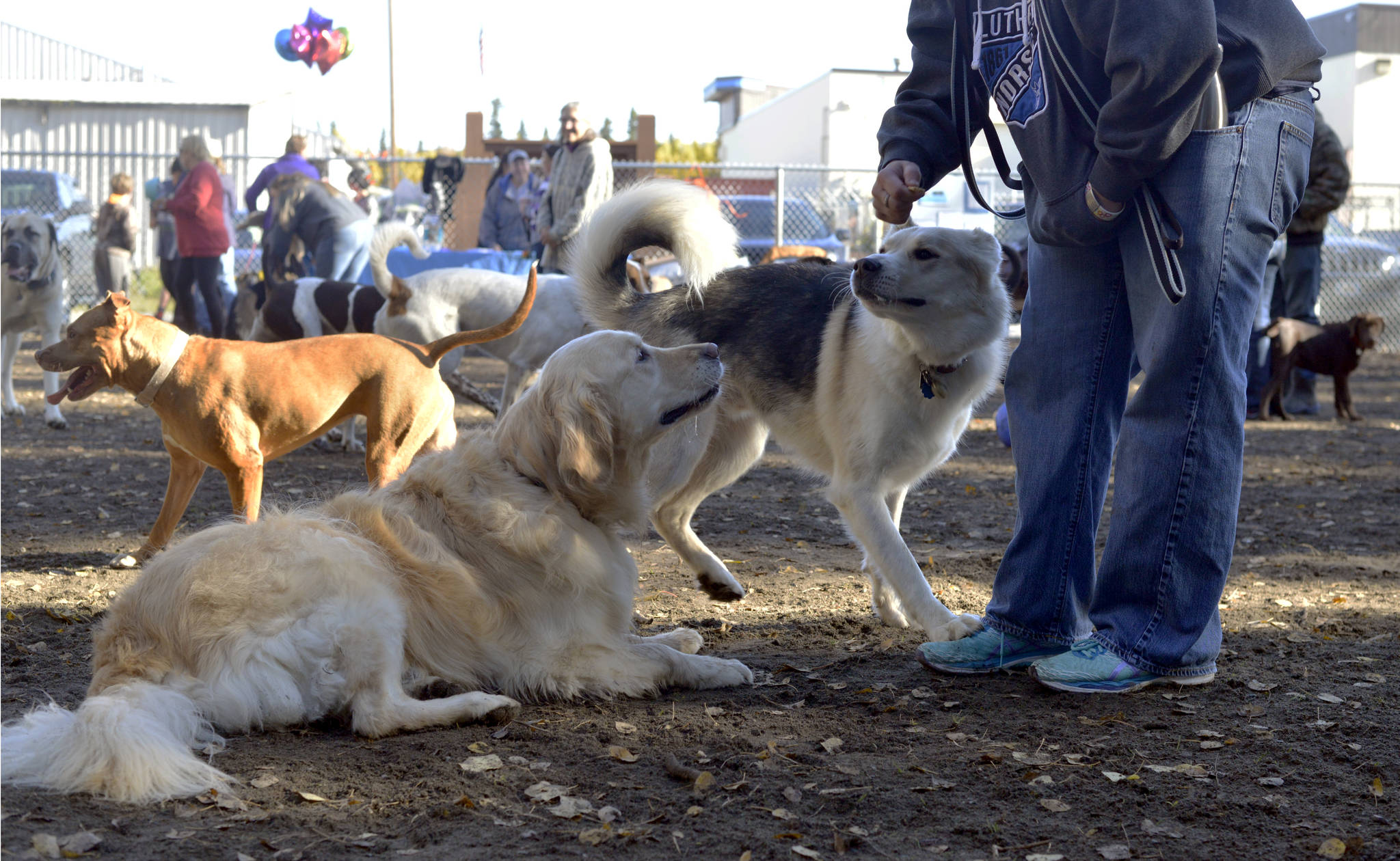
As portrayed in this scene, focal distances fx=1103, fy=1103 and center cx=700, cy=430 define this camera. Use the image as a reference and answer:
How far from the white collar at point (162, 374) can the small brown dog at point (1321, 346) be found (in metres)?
8.31

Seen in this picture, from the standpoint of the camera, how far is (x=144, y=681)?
246 cm

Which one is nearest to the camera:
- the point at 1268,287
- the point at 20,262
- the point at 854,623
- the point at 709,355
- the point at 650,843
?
the point at 650,843

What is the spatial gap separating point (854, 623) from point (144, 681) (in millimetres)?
2255

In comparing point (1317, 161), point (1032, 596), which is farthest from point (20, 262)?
point (1317, 161)

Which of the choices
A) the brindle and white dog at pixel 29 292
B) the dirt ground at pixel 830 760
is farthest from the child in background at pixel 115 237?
the dirt ground at pixel 830 760

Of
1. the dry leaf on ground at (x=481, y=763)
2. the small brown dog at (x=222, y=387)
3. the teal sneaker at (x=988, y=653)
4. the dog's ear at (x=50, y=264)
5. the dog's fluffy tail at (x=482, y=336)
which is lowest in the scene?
the dry leaf on ground at (x=481, y=763)

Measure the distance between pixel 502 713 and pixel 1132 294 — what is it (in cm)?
194

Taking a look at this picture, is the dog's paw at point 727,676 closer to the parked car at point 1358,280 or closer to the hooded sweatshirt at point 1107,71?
the hooded sweatshirt at point 1107,71

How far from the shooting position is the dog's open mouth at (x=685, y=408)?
10.2ft

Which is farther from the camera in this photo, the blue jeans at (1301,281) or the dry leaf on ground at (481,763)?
the blue jeans at (1301,281)

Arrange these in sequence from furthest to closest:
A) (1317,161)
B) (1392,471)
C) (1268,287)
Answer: (1268,287)
(1317,161)
(1392,471)

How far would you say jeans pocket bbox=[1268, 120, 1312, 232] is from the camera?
8.95 feet

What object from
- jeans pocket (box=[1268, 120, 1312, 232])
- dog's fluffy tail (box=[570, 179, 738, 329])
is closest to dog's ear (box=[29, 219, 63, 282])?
dog's fluffy tail (box=[570, 179, 738, 329])

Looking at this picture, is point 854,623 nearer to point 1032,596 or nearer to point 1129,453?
point 1032,596
